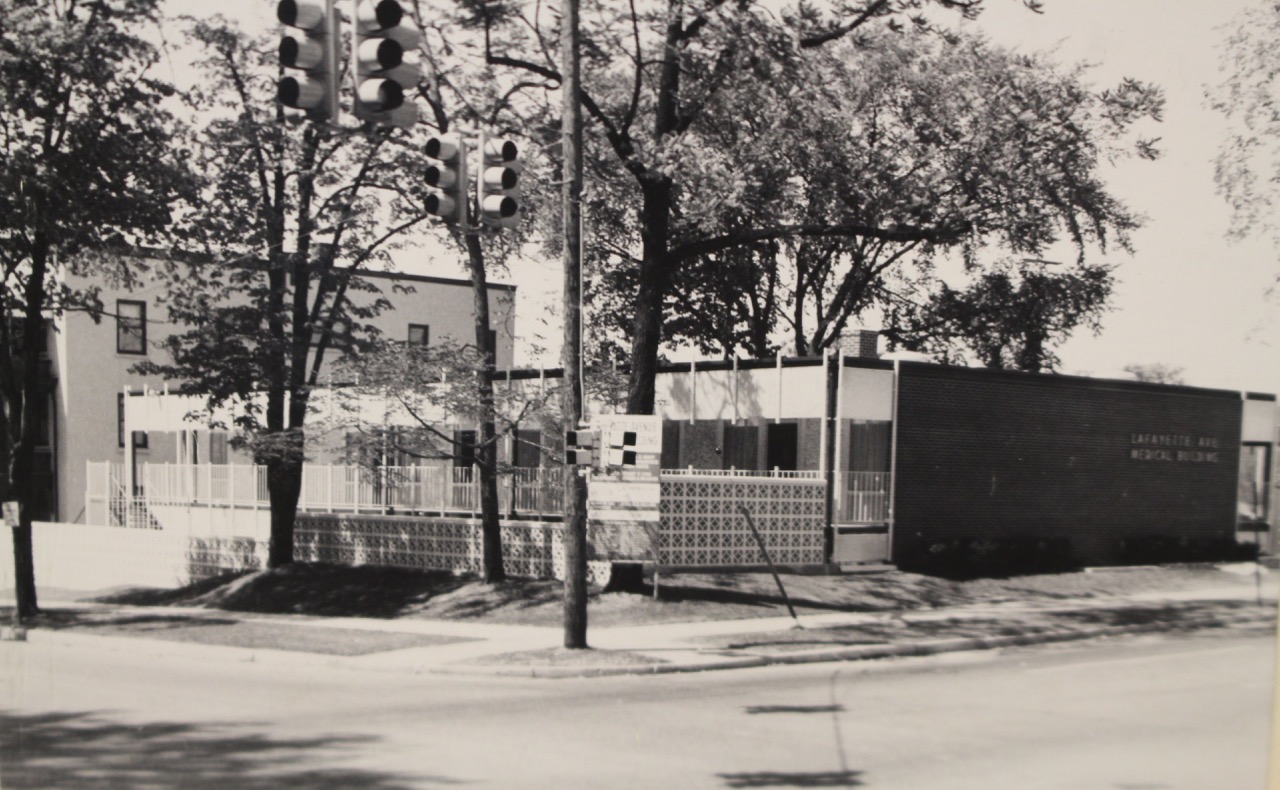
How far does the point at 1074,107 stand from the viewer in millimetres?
30344

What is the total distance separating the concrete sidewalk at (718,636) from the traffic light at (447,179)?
22.3ft

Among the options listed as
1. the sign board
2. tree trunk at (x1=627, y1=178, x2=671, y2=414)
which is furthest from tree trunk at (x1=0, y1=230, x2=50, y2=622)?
tree trunk at (x1=627, y1=178, x2=671, y2=414)

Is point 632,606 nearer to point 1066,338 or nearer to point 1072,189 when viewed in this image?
point 1072,189

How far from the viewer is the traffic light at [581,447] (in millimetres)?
16062

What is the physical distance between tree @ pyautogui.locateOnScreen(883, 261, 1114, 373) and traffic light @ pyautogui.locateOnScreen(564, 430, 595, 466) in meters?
18.8

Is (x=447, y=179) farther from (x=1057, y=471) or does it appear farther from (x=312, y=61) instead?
(x=1057, y=471)

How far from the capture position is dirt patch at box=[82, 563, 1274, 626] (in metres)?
20.3

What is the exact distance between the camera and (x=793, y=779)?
30.0 feet

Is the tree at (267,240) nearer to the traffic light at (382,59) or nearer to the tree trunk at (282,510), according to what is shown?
the tree trunk at (282,510)

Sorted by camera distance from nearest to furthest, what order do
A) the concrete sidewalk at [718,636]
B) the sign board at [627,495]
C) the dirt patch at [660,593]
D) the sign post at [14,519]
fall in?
1. the concrete sidewalk at [718,636]
2. the sign board at [627,495]
3. the dirt patch at [660,593]
4. the sign post at [14,519]

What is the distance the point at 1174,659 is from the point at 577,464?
26.7 ft

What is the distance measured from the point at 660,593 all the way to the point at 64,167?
13.6 m

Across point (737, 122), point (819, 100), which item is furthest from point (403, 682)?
point (819, 100)

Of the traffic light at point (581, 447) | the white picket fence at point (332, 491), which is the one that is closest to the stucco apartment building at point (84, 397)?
the white picket fence at point (332, 491)
